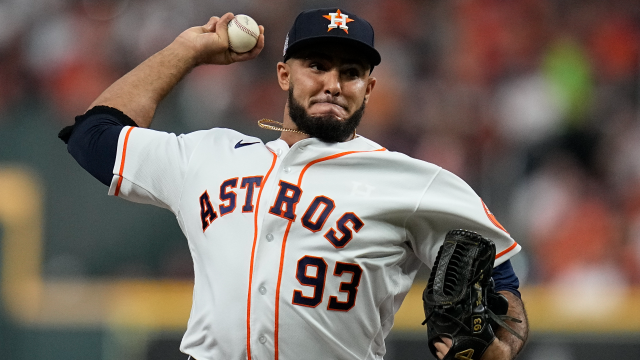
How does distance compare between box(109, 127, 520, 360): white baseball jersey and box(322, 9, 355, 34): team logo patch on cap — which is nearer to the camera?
box(109, 127, 520, 360): white baseball jersey

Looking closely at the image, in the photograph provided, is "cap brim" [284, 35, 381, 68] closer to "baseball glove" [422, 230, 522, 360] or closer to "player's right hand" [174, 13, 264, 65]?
"player's right hand" [174, 13, 264, 65]

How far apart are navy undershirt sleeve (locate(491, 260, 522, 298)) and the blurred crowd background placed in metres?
2.63

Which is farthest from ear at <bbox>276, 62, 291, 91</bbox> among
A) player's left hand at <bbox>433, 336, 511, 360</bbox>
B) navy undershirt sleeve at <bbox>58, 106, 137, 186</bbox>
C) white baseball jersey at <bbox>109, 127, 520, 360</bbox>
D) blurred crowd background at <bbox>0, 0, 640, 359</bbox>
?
blurred crowd background at <bbox>0, 0, 640, 359</bbox>

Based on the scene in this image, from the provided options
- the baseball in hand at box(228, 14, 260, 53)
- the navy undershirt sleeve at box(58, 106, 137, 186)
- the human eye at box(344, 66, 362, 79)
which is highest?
the baseball in hand at box(228, 14, 260, 53)

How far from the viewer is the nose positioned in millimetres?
2271

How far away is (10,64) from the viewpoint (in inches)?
225

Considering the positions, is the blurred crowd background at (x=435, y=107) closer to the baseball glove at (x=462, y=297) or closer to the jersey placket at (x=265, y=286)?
the jersey placket at (x=265, y=286)

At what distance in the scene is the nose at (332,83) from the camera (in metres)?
2.27

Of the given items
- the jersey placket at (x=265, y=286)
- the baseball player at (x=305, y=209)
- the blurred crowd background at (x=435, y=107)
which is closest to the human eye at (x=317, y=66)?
the baseball player at (x=305, y=209)

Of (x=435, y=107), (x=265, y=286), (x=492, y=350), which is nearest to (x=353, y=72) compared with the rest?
(x=265, y=286)

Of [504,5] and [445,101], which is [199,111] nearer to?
[445,101]

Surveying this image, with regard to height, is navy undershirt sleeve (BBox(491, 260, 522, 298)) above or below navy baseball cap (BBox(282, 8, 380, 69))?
below

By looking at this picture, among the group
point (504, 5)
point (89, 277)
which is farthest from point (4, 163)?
point (504, 5)

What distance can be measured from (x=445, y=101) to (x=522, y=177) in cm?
84
